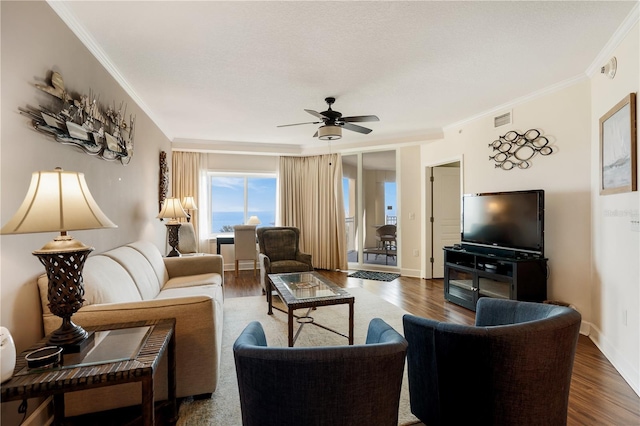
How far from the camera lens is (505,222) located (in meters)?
3.59

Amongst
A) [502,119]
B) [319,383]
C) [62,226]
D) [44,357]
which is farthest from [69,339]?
[502,119]

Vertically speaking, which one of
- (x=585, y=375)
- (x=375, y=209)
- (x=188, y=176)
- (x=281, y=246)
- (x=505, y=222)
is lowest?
(x=585, y=375)

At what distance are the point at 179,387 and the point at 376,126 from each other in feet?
14.1

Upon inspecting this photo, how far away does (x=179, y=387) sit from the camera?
6.23 ft

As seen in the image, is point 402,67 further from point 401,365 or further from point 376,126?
point 401,365

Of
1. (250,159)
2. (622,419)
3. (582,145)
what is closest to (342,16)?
(582,145)

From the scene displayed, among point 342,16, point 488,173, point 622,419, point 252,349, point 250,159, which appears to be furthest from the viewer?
point 250,159

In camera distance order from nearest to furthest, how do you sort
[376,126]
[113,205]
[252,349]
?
[252,349], [113,205], [376,126]

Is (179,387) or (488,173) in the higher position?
(488,173)

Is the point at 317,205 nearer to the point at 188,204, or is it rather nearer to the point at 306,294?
the point at 188,204

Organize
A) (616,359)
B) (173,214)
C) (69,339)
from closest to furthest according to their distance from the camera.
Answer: (69,339) < (616,359) < (173,214)

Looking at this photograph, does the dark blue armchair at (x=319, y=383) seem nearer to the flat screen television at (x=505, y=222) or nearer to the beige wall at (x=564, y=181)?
the flat screen television at (x=505, y=222)

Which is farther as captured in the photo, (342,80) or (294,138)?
(294,138)

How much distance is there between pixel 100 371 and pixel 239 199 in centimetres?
553
